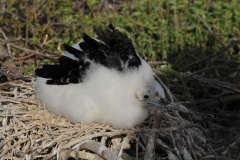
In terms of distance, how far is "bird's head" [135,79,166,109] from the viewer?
12.3 ft

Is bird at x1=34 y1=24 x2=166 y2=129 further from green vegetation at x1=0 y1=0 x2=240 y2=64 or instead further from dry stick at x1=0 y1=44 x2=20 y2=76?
green vegetation at x1=0 y1=0 x2=240 y2=64

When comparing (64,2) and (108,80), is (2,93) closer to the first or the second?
(108,80)

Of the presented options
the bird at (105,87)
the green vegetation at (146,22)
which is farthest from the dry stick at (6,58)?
the bird at (105,87)

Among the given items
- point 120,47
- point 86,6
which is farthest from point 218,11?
point 120,47

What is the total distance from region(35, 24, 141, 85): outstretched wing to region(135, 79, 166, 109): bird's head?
0.17 meters

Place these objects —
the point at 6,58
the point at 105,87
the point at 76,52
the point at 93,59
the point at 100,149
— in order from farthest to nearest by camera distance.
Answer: the point at 6,58
the point at 76,52
the point at 93,59
the point at 105,87
the point at 100,149

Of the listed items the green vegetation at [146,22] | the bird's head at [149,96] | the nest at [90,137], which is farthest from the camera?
the green vegetation at [146,22]

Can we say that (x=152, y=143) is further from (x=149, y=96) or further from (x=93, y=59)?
(x=93, y=59)

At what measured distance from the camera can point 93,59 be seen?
12.6 feet

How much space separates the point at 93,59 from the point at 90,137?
56 centimetres

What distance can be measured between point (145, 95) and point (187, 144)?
43 centimetres

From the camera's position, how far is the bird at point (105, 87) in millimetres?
3711

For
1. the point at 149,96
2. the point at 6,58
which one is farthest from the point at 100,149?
the point at 6,58

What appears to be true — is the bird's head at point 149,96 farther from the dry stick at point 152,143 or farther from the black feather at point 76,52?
the black feather at point 76,52
